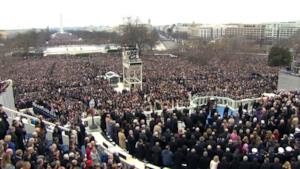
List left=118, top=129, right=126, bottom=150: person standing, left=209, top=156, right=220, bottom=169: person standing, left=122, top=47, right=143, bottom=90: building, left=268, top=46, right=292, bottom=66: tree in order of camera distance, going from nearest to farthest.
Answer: left=209, top=156, right=220, bottom=169: person standing, left=118, top=129, right=126, bottom=150: person standing, left=122, top=47, right=143, bottom=90: building, left=268, top=46, right=292, bottom=66: tree

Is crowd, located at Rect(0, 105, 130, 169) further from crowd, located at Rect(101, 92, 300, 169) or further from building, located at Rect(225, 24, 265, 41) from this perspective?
building, located at Rect(225, 24, 265, 41)

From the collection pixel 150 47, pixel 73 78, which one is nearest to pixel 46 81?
pixel 73 78

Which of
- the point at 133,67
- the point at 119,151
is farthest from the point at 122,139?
the point at 133,67

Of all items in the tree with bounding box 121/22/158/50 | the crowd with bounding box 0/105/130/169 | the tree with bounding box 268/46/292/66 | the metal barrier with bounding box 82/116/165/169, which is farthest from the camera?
the tree with bounding box 121/22/158/50

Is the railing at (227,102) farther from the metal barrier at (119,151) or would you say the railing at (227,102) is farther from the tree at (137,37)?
the tree at (137,37)

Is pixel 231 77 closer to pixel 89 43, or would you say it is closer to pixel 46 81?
pixel 46 81

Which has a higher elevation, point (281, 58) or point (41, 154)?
point (41, 154)

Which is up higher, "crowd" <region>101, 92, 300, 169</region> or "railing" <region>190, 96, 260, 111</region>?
"crowd" <region>101, 92, 300, 169</region>

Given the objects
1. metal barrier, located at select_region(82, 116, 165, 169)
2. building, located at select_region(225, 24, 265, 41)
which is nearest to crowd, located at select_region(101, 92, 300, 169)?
metal barrier, located at select_region(82, 116, 165, 169)

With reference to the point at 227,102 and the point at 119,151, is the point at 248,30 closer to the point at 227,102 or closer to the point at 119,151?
the point at 227,102

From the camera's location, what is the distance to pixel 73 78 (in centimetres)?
3766

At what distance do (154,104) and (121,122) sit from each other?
8582 mm

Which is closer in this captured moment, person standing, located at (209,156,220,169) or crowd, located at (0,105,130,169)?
crowd, located at (0,105,130,169)

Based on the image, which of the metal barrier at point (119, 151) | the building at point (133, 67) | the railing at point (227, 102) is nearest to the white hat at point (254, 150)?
the metal barrier at point (119, 151)
